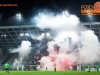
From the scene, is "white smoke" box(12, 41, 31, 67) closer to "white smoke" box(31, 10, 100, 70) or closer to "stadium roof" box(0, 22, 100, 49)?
"stadium roof" box(0, 22, 100, 49)

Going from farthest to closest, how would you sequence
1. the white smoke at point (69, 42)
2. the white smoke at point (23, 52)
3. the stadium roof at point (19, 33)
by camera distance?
1. the white smoke at point (23, 52)
2. the stadium roof at point (19, 33)
3. the white smoke at point (69, 42)

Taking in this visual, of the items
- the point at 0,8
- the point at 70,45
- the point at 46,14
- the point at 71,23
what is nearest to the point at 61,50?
the point at 70,45

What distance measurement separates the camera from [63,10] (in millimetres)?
61281

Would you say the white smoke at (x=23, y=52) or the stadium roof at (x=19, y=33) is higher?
the stadium roof at (x=19, y=33)

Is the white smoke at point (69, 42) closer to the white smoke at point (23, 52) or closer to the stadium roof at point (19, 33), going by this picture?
the stadium roof at point (19, 33)

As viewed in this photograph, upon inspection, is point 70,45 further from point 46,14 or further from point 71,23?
point 46,14

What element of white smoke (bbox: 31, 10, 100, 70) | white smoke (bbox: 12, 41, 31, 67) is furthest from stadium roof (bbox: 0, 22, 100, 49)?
white smoke (bbox: 12, 41, 31, 67)

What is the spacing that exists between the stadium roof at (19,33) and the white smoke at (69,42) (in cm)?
175

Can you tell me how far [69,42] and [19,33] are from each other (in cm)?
1642

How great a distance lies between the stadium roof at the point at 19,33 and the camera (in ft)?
202

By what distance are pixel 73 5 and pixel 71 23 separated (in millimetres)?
4994

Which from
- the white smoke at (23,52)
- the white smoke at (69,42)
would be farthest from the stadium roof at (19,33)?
the white smoke at (23,52)

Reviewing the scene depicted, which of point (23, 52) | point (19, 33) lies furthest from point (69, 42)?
point (19, 33)

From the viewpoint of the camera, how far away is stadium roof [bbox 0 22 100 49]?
61719mm
